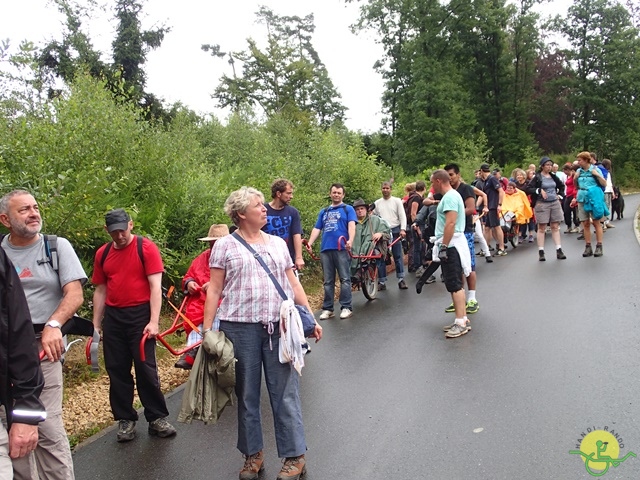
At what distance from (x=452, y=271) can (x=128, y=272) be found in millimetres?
4116

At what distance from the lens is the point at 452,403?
5152 mm

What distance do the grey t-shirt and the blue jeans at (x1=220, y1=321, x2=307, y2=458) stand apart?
3.63 ft

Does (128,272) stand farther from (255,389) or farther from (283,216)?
(283,216)

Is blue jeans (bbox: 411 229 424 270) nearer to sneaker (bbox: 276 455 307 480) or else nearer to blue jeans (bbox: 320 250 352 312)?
blue jeans (bbox: 320 250 352 312)

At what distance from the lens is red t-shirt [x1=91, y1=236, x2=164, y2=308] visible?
493 centimetres

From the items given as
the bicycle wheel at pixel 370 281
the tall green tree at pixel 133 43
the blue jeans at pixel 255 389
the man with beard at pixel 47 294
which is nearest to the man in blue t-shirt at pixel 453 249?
the bicycle wheel at pixel 370 281

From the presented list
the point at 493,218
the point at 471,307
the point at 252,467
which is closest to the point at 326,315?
the point at 471,307

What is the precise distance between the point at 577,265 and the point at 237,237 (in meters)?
8.58

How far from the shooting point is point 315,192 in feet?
48.4

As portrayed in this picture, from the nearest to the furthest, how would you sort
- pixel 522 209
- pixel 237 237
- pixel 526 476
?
pixel 526 476, pixel 237 237, pixel 522 209

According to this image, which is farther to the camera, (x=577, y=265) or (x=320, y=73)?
(x=320, y=73)

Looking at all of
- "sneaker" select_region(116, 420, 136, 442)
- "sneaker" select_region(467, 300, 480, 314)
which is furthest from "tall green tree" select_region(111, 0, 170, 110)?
"sneaker" select_region(116, 420, 136, 442)

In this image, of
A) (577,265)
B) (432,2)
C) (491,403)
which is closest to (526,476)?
(491,403)

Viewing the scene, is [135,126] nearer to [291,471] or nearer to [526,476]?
[291,471]
